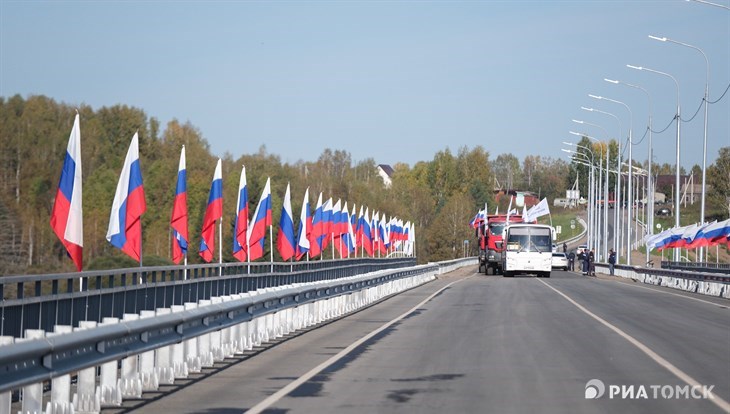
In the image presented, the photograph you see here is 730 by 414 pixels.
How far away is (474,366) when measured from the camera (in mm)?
17484

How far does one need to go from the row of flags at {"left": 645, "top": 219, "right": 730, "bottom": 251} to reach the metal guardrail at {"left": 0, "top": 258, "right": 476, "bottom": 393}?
164 feet

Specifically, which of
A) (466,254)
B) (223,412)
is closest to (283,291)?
(223,412)

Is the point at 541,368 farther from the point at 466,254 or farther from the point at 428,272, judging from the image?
the point at 466,254

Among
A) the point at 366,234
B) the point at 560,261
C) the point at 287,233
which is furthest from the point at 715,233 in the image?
the point at 560,261

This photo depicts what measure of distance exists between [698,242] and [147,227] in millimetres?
81747

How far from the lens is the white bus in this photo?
74.1 meters

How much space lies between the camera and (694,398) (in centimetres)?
1381

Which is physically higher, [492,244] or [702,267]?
[492,244]

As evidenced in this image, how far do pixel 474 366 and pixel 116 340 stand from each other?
5.93 metres

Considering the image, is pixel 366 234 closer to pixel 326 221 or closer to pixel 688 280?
pixel 326 221

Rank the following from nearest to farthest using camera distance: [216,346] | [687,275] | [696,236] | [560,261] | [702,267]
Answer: [216,346] < [687,275] < [696,236] < [702,267] < [560,261]

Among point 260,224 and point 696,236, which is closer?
point 260,224

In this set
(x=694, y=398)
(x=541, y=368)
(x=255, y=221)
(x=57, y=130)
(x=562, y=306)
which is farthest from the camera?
(x=57, y=130)

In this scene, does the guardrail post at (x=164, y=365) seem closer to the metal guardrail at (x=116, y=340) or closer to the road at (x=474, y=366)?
the metal guardrail at (x=116, y=340)
